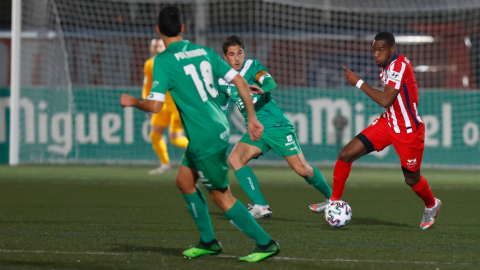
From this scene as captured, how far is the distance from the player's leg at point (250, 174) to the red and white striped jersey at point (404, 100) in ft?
4.44

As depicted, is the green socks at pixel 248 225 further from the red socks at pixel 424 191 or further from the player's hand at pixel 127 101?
the red socks at pixel 424 191

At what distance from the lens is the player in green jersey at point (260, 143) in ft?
19.7

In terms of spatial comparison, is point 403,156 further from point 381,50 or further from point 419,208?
point 419,208

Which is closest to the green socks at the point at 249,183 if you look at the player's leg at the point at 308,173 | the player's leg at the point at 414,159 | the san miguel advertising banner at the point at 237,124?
the player's leg at the point at 308,173

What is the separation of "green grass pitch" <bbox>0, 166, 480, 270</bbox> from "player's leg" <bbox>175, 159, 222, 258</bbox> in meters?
0.09

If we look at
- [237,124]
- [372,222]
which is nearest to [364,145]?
[372,222]

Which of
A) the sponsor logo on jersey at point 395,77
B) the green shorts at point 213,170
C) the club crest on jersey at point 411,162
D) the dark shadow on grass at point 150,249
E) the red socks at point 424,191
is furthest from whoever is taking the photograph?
the red socks at point 424,191

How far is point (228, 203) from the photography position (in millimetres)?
4062

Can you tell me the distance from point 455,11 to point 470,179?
8268 mm

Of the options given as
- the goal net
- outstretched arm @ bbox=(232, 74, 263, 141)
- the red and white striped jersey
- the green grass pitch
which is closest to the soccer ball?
the green grass pitch

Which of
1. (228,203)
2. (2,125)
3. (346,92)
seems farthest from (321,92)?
(228,203)

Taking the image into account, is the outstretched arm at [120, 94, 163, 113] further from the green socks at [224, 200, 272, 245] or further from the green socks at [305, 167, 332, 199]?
the green socks at [305, 167, 332, 199]

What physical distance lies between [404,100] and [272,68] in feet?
32.5

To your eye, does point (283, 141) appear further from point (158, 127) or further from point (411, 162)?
point (158, 127)
